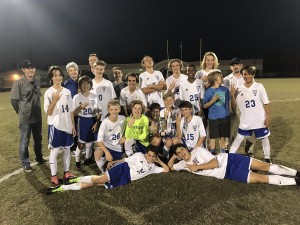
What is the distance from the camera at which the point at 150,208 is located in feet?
11.3

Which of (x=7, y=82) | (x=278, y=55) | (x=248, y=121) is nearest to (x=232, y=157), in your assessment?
(x=248, y=121)

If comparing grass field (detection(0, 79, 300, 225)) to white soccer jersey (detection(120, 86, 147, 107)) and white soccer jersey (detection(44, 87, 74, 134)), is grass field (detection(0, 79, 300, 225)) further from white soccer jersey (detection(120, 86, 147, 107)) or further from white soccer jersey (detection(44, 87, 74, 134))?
white soccer jersey (detection(120, 86, 147, 107))

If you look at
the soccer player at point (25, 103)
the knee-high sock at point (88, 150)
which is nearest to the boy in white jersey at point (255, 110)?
the knee-high sock at point (88, 150)

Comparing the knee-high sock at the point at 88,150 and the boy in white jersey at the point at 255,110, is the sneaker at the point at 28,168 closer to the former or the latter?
the knee-high sock at the point at 88,150

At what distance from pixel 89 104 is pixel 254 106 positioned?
3.08 meters

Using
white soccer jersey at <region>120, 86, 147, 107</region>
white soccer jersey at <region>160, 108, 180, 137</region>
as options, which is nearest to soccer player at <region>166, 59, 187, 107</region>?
white soccer jersey at <region>160, 108, 180, 137</region>

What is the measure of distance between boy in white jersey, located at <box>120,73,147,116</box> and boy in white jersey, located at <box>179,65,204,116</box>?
0.84m

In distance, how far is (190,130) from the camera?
15.9ft

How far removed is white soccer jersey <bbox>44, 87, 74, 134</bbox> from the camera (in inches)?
167

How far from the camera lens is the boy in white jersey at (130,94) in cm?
538

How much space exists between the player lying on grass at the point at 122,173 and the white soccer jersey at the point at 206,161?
34 centimetres

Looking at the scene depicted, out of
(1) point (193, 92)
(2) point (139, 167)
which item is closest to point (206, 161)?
(2) point (139, 167)

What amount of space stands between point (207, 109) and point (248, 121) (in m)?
0.86

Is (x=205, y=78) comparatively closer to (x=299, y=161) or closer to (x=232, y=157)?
(x=232, y=157)
